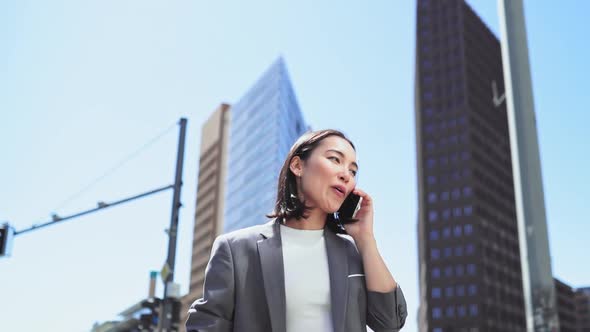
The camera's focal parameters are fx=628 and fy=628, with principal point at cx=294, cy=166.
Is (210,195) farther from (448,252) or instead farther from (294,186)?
(294,186)

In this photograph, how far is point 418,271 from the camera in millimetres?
131875

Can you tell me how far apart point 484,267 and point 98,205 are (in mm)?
104032

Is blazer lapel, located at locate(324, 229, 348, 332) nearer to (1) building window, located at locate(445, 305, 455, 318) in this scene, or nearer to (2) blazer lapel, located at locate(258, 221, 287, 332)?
(2) blazer lapel, located at locate(258, 221, 287, 332)

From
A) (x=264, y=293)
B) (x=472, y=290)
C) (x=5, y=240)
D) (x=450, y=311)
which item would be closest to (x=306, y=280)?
(x=264, y=293)

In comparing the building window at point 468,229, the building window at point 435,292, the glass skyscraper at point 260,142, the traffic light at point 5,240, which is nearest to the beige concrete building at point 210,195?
the glass skyscraper at point 260,142

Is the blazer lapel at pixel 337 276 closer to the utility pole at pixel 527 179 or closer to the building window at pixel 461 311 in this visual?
the utility pole at pixel 527 179

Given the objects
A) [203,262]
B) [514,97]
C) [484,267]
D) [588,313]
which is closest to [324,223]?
[514,97]

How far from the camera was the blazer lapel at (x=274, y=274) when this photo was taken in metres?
2.12

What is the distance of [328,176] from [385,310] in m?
0.52

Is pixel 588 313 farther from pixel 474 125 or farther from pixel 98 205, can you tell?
pixel 98 205

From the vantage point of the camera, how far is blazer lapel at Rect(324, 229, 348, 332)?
84.4 inches

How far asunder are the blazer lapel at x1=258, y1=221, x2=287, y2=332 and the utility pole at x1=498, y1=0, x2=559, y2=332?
418 centimetres

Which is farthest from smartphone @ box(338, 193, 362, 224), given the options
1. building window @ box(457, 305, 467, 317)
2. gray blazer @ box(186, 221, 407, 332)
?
building window @ box(457, 305, 467, 317)

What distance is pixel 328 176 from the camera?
234cm
